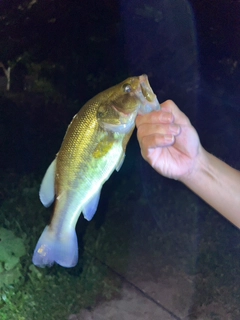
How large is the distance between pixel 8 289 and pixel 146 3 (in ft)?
9.39

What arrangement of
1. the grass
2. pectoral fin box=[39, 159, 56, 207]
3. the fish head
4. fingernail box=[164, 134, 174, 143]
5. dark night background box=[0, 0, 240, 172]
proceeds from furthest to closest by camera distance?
dark night background box=[0, 0, 240, 172] < the grass < pectoral fin box=[39, 159, 56, 207] < the fish head < fingernail box=[164, 134, 174, 143]

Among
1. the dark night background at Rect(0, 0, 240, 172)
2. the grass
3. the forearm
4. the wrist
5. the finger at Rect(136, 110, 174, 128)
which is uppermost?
the finger at Rect(136, 110, 174, 128)

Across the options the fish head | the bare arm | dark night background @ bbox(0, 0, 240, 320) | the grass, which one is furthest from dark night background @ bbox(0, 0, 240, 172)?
the bare arm

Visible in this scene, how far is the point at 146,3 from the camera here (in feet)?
10.8

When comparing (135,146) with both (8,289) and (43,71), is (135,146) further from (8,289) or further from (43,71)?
(8,289)

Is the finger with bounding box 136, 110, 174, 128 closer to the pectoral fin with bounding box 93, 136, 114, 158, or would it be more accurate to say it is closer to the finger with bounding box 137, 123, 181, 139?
the finger with bounding box 137, 123, 181, 139

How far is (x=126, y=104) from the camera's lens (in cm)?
131

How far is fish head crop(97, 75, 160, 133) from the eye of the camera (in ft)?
4.20

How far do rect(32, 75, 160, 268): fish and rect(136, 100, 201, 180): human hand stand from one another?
7 centimetres

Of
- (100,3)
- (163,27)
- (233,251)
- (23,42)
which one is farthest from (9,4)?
(233,251)

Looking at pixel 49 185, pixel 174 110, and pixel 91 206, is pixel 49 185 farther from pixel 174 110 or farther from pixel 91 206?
pixel 174 110

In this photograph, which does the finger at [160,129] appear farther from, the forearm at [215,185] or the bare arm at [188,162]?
the forearm at [215,185]

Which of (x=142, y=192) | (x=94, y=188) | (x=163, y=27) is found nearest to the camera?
(x=94, y=188)

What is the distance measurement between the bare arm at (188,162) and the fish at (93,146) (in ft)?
0.25
